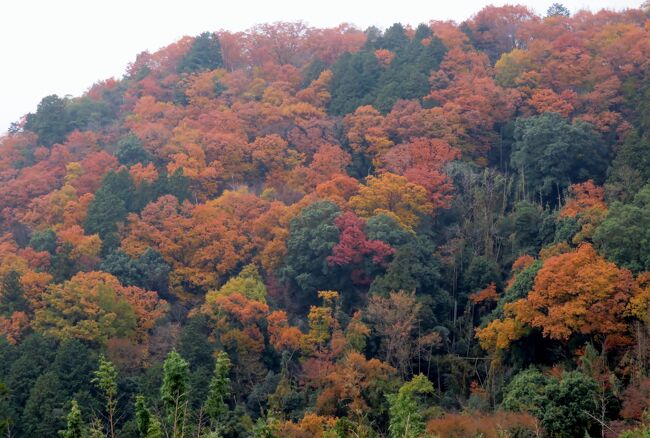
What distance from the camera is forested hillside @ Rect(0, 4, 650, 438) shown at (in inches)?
861

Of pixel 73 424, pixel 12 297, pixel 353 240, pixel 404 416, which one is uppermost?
pixel 73 424

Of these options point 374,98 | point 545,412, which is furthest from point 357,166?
point 545,412

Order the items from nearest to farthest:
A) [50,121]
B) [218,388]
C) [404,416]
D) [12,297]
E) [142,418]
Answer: [142,418]
[218,388]
[404,416]
[12,297]
[50,121]

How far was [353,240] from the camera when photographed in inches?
1102

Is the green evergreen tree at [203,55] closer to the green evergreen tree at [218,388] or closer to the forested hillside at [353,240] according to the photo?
the forested hillside at [353,240]

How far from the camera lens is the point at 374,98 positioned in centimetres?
3775

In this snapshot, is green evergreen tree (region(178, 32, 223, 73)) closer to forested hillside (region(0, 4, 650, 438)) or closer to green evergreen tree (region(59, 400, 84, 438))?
forested hillside (region(0, 4, 650, 438))

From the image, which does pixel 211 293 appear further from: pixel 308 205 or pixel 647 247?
pixel 647 247

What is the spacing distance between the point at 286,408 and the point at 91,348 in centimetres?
663

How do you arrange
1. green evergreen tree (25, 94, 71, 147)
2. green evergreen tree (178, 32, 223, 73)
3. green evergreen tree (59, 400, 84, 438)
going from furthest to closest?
green evergreen tree (178, 32, 223, 73)
green evergreen tree (25, 94, 71, 147)
green evergreen tree (59, 400, 84, 438)

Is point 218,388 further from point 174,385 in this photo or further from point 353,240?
point 353,240

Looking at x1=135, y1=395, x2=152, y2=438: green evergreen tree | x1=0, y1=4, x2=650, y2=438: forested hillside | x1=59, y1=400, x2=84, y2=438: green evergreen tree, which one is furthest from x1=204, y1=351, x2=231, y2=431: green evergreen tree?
x1=59, y1=400, x2=84, y2=438: green evergreen tree

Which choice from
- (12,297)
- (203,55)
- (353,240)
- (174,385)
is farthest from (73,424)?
(203,55)

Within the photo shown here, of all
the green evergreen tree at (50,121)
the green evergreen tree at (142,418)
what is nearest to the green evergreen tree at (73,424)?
the green evergreen tree at (142,418)
